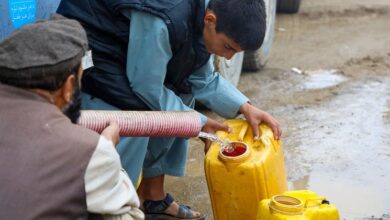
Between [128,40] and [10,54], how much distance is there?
39.2 inches

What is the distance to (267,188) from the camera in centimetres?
270

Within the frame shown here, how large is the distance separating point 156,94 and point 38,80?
965mm

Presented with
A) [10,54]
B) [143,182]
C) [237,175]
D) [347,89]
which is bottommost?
[347,89]

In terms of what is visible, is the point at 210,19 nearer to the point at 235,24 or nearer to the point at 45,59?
the point at 235,24

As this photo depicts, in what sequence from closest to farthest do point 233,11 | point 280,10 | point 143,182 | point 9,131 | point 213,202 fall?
point 9,131
point 233,11
point 213,202
point 143,182
point 280,10

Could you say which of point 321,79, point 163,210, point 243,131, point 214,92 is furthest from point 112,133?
point 321,79

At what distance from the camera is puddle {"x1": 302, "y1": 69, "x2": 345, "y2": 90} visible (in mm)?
5719

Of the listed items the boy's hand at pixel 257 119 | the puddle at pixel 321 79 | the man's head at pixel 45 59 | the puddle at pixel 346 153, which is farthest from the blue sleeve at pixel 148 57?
the puddle at pixel 321 79

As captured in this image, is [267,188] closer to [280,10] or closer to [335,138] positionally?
[335,138]

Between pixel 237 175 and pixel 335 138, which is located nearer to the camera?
pixel 237 175

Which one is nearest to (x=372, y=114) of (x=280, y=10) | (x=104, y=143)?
(x=104, y=143)

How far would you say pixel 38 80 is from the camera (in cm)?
176

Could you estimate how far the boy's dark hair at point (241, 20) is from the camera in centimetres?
262

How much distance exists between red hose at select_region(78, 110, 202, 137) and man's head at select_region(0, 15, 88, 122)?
0.40 meters
